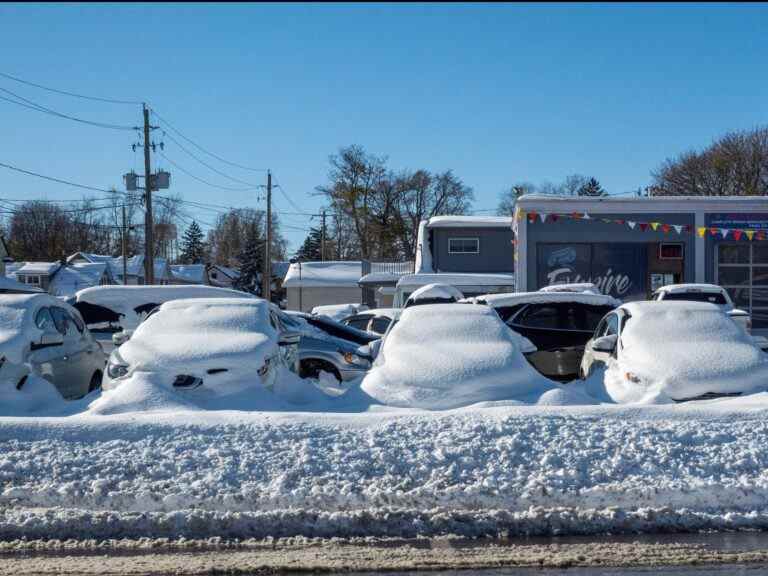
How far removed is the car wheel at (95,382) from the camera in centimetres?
1319

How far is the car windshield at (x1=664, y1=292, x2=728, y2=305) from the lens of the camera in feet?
70.5

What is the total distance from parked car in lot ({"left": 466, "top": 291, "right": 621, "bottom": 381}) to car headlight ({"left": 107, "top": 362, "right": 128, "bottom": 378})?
6.54m

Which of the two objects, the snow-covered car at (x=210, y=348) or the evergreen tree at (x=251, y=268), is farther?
the evergreen tree at (x=251, y=268)

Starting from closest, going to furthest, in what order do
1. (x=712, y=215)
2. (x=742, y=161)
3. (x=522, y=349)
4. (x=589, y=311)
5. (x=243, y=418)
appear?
(x=243, y=418) → (x=522, y=349) → (x=589, y=311) → (x=712, y=215) → (x=742, y=161)

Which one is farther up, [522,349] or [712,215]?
[712,215]

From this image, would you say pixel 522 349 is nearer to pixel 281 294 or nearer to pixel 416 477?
pixel 416 477

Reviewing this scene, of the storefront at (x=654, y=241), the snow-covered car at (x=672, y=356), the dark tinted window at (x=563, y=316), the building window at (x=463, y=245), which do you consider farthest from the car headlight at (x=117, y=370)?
the building window at (x=463, y=245)

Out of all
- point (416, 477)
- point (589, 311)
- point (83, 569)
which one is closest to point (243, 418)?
point (416, 477)

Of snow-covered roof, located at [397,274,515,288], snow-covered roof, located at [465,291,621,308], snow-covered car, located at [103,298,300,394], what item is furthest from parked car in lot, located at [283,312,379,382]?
snow-covered roof, located at [397,274,515,288]

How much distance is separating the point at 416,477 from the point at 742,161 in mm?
47246

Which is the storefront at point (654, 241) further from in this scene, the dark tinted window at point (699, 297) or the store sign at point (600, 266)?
the dark tinted window at point (699, 297)

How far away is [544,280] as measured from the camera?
88.0 ft

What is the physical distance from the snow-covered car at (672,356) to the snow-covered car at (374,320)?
944 centimetres

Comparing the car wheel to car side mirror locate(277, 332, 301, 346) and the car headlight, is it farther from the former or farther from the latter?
car side mirror locate(277, 332, 301, 346)
